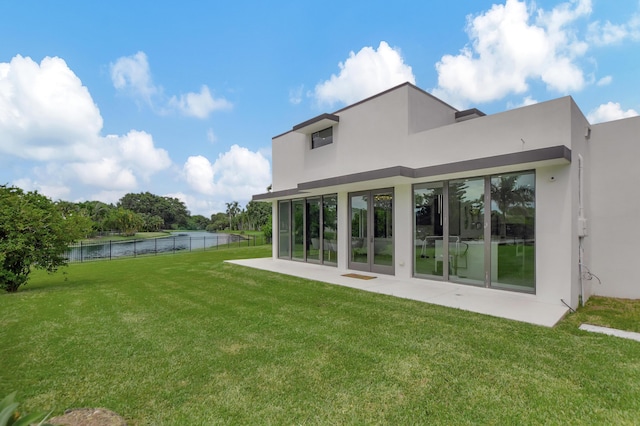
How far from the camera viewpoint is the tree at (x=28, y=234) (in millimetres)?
7892

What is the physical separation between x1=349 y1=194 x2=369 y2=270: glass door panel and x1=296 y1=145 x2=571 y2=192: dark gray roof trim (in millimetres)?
1295

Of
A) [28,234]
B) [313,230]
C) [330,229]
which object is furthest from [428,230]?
[28,234]

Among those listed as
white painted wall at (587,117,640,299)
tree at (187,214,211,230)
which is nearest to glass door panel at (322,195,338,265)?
white painted wall at (587,117,640,299)

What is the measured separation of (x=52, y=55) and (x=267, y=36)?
8.00 m

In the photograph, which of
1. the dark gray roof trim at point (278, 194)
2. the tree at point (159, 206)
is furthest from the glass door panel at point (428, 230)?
the tree at point (159, 206)

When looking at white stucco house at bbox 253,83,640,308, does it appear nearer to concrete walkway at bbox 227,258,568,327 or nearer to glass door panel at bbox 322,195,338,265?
concrete walkway at bbox 227,258,568,327

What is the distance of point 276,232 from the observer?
43.7 feet

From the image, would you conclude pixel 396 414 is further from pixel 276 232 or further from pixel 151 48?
pixel 151 48

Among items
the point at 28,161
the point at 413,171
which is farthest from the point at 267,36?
the point at 28,161

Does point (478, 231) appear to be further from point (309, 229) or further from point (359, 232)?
point (309, 229)

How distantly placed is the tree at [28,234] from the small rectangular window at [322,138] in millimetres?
8183

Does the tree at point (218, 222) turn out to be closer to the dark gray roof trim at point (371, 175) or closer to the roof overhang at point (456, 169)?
the roof overhang at point (456, 169)

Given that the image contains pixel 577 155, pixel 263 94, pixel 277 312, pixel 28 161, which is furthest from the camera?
pixel 28 161

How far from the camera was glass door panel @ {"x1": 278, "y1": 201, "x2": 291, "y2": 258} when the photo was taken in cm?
1270
